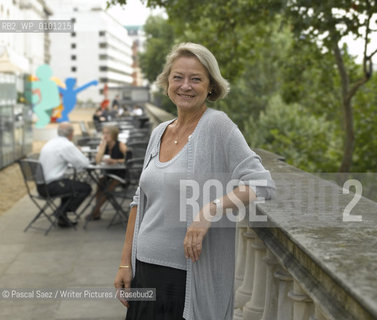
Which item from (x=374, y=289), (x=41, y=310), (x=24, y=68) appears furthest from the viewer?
(x=24, y=68)

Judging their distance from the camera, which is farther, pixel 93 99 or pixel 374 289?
pixel 93 99

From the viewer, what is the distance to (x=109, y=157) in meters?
9.02

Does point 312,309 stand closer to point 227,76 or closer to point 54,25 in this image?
point 54,25

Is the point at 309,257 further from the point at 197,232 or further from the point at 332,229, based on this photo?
the point at 197,232

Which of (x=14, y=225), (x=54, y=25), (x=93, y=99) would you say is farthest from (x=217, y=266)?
(x=93, y=99)

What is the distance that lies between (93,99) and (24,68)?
4703 inches

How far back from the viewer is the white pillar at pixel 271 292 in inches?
110

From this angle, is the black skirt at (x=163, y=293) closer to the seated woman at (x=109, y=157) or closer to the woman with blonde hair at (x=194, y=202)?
the woman with blonde hair at (x=194, y=202)

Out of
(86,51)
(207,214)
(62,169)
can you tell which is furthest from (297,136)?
(86,51)

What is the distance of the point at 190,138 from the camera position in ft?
7.47

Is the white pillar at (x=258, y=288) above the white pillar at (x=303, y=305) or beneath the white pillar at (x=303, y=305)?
beneath

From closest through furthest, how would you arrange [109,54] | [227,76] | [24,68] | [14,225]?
1. [14,225]
2. [227,76]
3. [24,68]
4. [109,54]

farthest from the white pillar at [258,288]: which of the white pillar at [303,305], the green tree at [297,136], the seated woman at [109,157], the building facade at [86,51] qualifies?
the building facade at [86,51]

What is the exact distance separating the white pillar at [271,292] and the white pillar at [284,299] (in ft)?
0.65
